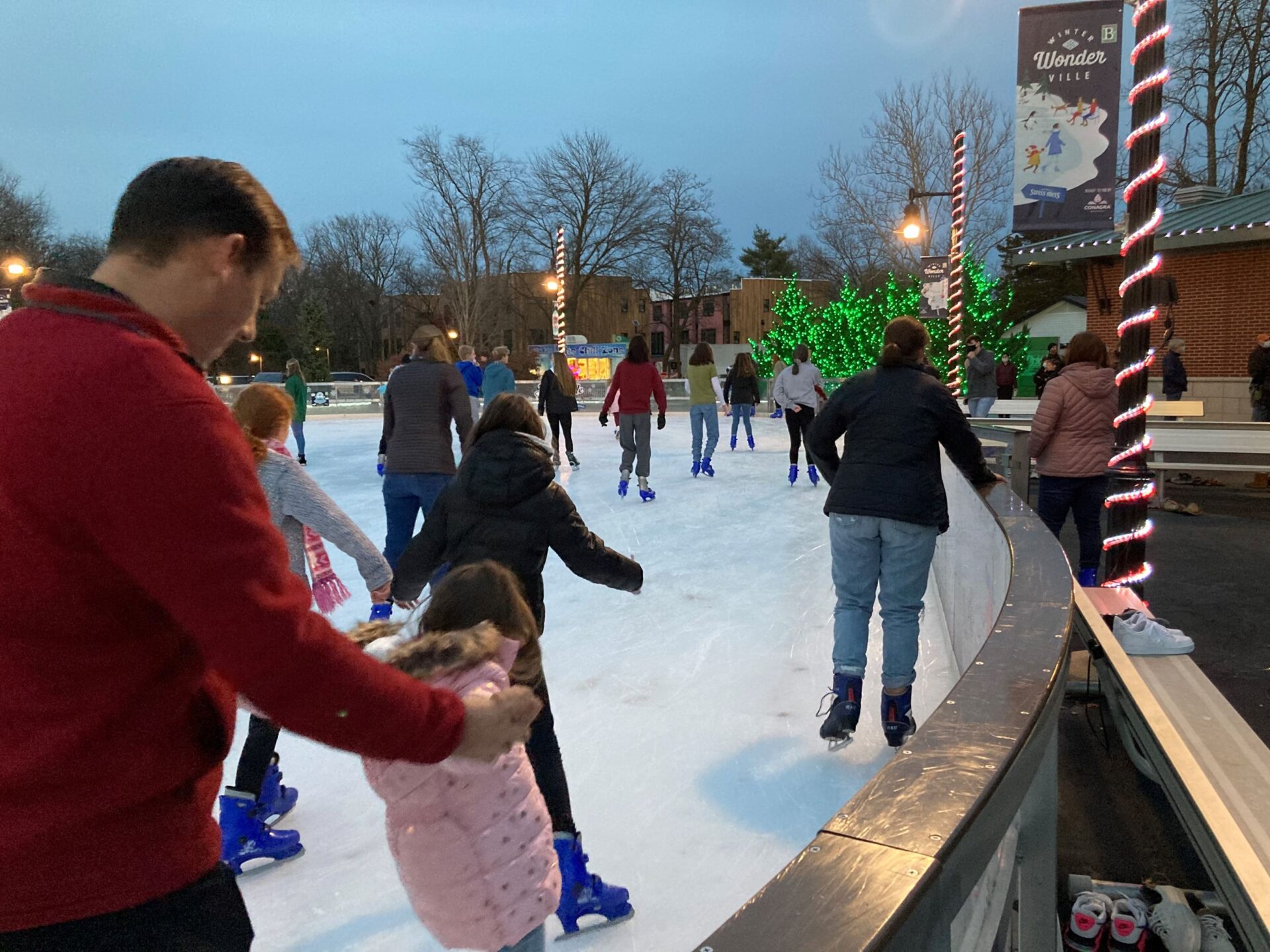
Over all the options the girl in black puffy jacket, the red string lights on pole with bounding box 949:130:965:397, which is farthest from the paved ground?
the red string lights on pole with bounding box 949:130:965:397

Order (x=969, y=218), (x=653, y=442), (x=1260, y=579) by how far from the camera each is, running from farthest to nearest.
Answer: (x=969, y=218)
(x=653, y=442)
(x=1260, y=579)

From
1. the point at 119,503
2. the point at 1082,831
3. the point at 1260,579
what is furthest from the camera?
the point at 1260,579

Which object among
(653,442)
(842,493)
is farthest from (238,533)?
(653,442)

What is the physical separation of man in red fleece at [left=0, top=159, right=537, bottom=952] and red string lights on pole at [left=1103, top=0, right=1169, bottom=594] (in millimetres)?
4566

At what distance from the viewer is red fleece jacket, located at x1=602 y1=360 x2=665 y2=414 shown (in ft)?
33.9

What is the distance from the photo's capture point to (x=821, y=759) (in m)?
3.75

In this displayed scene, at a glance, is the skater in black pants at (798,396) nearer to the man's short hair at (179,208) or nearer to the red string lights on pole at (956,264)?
the red string lights on pole at (956,264)

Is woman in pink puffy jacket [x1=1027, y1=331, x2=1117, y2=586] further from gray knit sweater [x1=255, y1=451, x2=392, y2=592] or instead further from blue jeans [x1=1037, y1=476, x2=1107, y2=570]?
gray knit sweater [x1=255, y1=451, x2=392, y2=592]

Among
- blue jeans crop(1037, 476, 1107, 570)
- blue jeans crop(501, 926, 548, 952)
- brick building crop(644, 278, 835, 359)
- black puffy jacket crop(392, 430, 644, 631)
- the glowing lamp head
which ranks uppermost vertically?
brick building crop(644, 278, 835, 359)

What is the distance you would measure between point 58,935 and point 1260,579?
837 cm

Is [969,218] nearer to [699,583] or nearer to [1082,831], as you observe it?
[699,583]

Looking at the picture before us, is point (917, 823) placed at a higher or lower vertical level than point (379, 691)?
lower

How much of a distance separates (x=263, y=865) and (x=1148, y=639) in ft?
11.3

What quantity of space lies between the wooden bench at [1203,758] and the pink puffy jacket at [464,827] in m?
1.51
